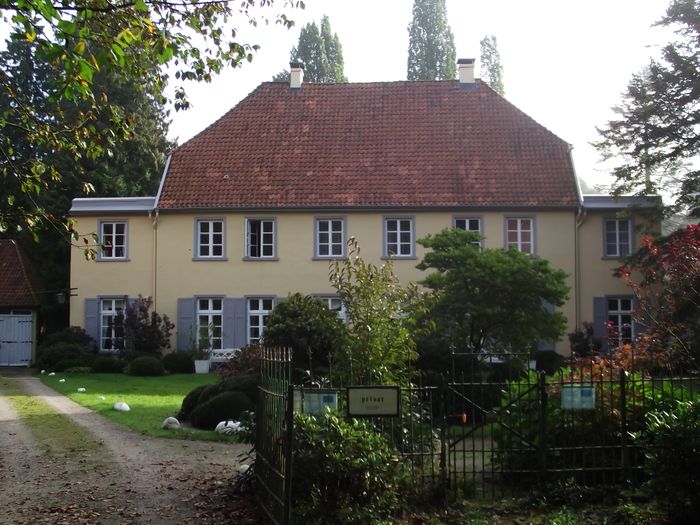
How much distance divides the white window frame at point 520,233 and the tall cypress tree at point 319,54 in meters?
27.4

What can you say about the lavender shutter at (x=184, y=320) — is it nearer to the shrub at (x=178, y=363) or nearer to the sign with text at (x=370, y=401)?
the shrub at (x=178, y=363)

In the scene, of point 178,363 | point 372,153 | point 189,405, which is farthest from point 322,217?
point 189,405

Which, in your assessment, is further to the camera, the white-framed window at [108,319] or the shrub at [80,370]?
the white-framed window at [108,319]

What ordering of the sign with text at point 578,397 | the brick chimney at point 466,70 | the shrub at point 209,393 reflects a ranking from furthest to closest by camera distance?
the brick chimney at point 466,70, the shrub at point 209,393, the sign with text at point 578,397

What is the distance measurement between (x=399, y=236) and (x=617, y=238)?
24.5 feet

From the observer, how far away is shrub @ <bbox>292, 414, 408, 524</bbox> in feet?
25.7

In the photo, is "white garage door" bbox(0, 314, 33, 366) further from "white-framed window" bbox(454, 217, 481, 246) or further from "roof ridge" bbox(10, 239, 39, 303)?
"white-framed window" bbox(454, 217, 481, 246)

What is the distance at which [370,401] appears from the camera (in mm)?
8367

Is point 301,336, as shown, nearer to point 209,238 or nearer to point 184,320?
point 184,320

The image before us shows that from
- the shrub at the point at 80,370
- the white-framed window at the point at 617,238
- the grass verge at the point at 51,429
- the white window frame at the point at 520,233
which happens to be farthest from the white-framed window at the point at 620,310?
the grass verge at the point at 51,429

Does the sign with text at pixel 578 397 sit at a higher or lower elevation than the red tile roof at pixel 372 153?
lower

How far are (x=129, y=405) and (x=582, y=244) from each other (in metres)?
16.8

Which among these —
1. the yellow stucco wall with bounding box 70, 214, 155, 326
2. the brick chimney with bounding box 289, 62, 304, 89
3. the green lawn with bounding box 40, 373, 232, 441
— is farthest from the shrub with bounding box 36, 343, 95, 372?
the brick chimney with bounding box 289, 62, 304, 89

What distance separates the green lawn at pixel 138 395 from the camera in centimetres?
1502
